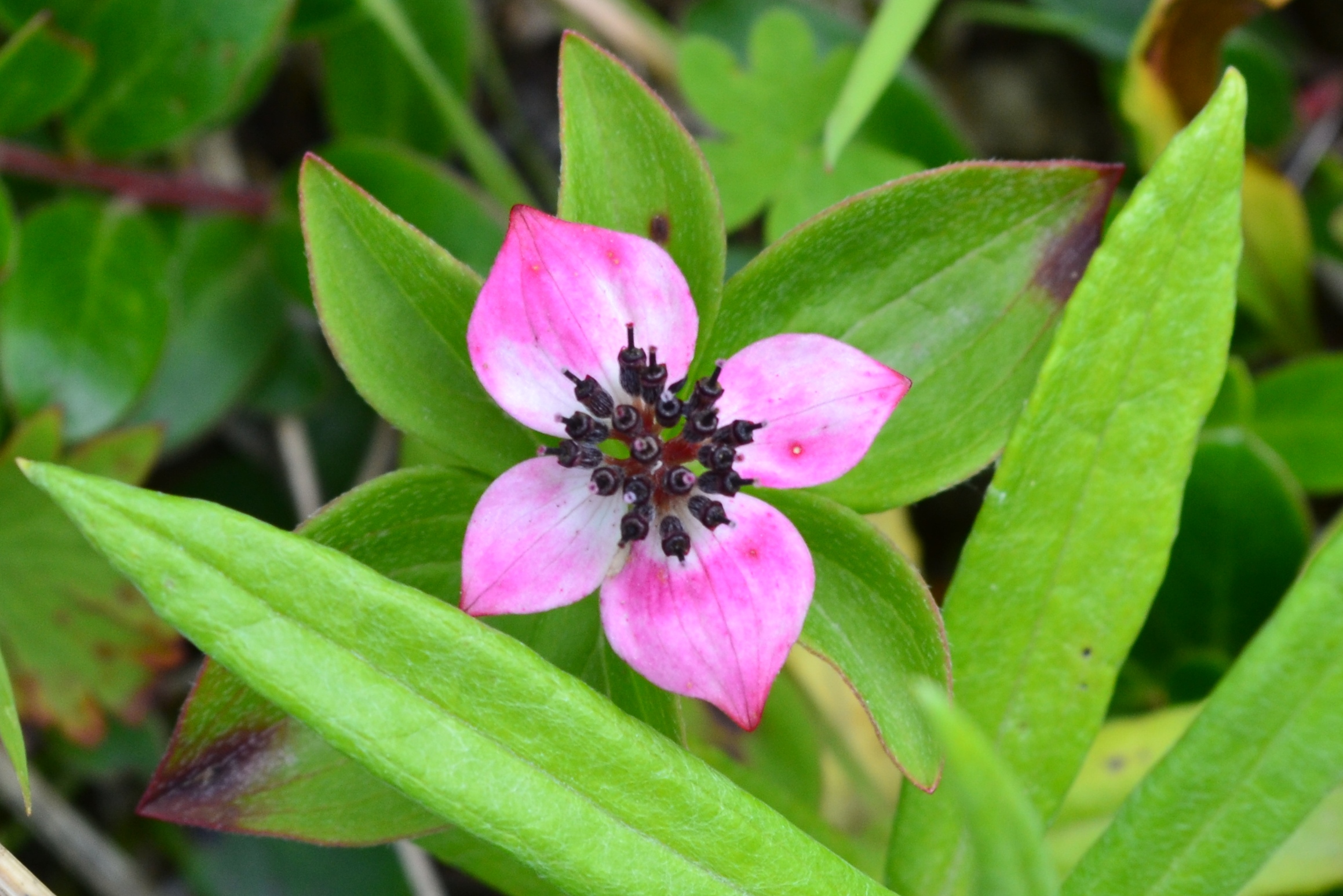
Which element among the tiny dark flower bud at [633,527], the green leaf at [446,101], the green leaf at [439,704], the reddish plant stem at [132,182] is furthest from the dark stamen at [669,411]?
the reddish plant stem at [132,182]

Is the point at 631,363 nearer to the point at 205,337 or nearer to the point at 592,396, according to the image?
the point at 592,396

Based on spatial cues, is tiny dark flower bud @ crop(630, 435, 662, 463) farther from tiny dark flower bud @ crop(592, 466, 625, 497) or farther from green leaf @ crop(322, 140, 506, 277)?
green leaf @ crop(322, 140, 506, 277)

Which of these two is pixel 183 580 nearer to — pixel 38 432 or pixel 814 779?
pixel 38 432

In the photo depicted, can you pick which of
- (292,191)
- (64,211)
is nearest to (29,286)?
(64,211)

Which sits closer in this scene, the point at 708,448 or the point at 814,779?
the point at 708,448

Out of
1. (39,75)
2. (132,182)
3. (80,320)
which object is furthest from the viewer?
(132,182)

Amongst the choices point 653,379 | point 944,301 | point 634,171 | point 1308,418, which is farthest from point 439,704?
point 1308,418
